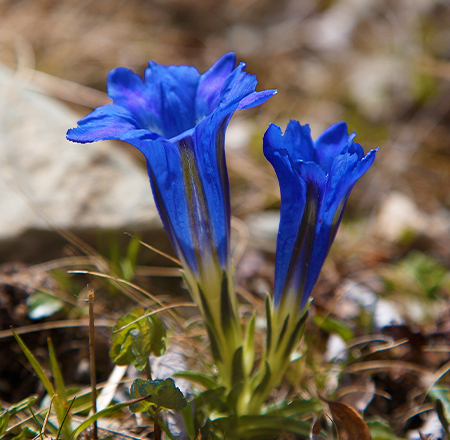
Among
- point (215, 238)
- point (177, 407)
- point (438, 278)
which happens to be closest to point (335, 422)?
point (177, 407)

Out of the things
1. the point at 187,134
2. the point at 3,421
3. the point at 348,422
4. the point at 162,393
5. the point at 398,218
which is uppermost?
the point at 187,134

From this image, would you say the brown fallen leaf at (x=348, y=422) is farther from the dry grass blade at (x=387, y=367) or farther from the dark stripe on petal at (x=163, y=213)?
the dark stripe on petal at (x=163, y=213)

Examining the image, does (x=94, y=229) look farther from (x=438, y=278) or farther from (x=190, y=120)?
(x=438, y=278)

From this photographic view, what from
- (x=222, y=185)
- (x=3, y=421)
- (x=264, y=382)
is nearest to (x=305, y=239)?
(x=222, y=185)

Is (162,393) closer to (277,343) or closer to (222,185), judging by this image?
(277,343)

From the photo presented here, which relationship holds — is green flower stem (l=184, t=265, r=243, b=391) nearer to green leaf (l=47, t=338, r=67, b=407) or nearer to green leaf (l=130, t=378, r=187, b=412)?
green leaf (l=130, t=378, r=187, b=412)

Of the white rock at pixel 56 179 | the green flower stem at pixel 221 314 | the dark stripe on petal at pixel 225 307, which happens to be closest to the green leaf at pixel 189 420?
the green flower stem at pixel 221 314
